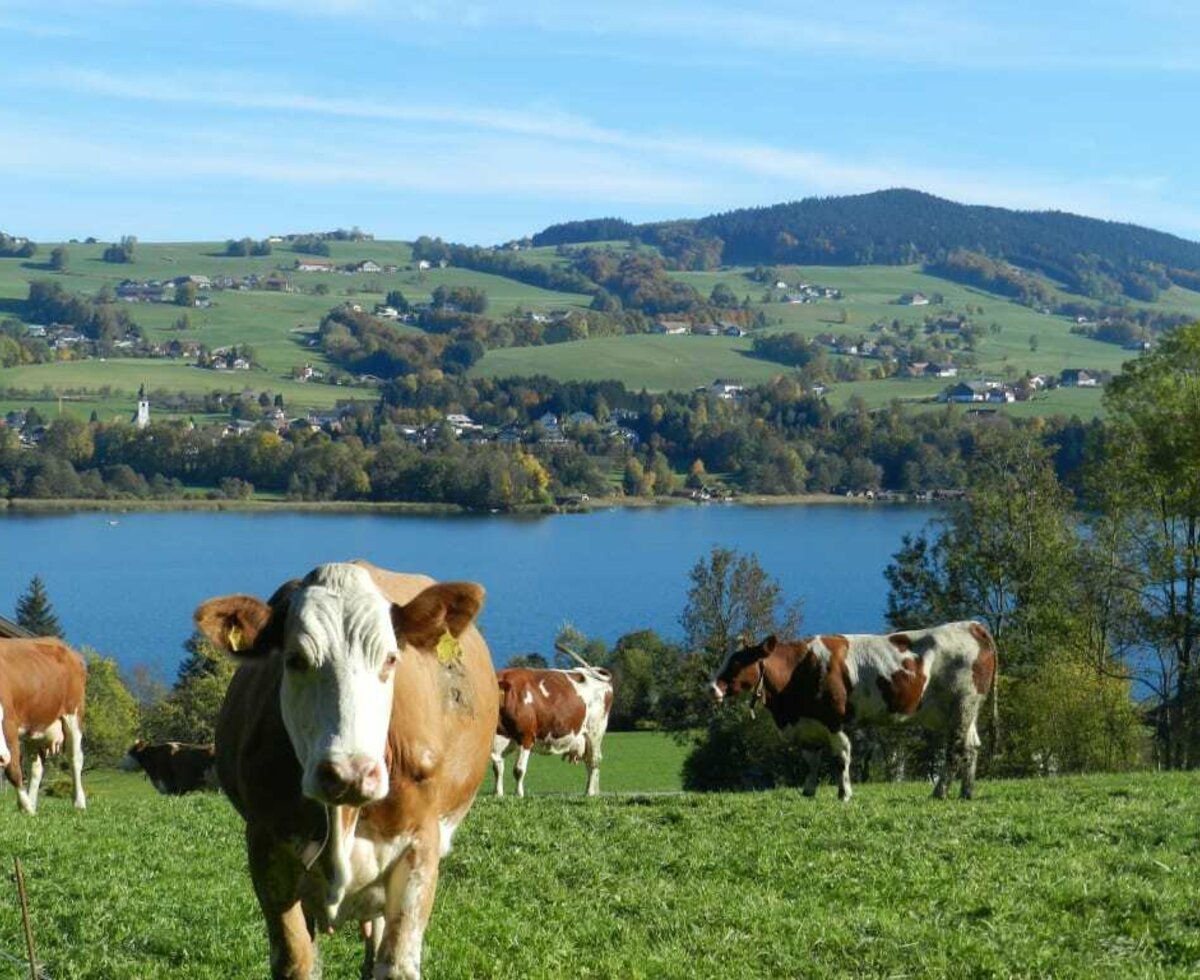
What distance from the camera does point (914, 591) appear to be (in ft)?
145

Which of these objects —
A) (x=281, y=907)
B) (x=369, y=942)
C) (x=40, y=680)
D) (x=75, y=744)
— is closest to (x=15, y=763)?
(x=40, y=680)

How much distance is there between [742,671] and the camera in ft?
61.1

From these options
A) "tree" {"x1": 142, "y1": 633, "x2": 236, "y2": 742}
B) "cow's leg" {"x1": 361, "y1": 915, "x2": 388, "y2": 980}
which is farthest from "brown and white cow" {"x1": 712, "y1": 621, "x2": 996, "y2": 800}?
"tree" {"x1": 142, "y1": 633, "x2": 236, "y2": 742}

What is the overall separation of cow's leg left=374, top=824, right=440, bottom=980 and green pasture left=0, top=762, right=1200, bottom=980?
1513mm

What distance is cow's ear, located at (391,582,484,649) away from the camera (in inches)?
249

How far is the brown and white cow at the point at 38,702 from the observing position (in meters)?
16.5

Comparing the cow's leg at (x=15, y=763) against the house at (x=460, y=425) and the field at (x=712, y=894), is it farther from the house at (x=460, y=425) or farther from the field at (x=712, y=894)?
the house at (x=460, y=425)

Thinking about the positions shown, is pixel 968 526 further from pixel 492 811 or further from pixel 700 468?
pixel 700 468

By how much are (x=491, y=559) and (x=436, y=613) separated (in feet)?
367

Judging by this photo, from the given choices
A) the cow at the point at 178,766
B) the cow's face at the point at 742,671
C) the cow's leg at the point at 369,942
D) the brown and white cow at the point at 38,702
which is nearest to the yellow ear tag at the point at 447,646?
the cow's leg at the point at 369,942

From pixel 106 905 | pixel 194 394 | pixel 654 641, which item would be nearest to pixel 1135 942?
pixel 106 905

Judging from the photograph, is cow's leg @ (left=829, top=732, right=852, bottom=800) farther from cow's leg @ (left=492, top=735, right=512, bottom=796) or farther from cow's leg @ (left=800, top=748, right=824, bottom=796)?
cow's leg @ (left=492, top=735, right=512, bottom=796)

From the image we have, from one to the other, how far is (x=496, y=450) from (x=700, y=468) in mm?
20964

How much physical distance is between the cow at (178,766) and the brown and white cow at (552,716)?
11.5 metres
